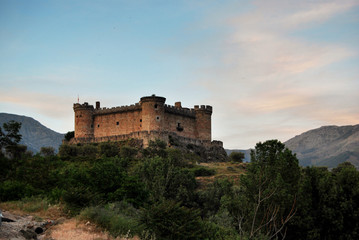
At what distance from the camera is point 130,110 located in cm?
7388

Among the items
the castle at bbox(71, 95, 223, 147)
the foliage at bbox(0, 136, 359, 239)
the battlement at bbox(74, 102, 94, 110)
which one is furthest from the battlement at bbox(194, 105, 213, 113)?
the foliage at bbox(0, 136, 359, 239)

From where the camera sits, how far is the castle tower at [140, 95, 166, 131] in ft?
229

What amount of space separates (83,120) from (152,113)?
12.4m

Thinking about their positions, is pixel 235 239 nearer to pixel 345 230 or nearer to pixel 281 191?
pixel 281 191

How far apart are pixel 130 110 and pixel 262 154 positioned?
39.2 meters

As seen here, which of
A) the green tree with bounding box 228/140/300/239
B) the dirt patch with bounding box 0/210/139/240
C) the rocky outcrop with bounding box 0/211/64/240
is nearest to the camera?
the rocky outcrop with bounding box 0/211/64/240

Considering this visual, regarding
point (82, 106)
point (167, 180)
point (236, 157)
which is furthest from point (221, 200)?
point (236, 157)

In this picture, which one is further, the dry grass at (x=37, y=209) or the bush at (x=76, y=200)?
the bush at (x=76, y=200)

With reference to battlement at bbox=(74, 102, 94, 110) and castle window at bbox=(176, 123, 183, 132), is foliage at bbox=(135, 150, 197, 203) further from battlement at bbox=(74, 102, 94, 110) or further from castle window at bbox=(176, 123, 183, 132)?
battlement at bbox=(74, 102, 94, 110)

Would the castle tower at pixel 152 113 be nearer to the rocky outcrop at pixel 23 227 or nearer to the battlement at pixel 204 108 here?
the battlement at pixel 204 108

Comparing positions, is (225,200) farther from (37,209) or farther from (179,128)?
(179,128)

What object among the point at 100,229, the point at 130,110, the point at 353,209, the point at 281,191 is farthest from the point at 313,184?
the point at 130,110

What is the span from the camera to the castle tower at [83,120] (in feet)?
246

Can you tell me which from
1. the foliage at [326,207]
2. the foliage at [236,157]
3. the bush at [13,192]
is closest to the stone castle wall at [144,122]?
the foliage at [236,157]
